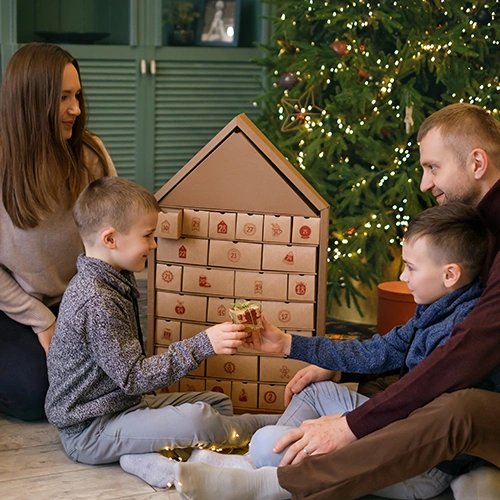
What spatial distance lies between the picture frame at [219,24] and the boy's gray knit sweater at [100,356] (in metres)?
2.93

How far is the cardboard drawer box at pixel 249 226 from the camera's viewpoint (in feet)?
7.86

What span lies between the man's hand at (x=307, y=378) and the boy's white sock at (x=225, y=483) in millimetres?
333

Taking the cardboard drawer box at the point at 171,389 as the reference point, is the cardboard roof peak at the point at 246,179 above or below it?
above

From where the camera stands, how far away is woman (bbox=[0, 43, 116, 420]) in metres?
2.40

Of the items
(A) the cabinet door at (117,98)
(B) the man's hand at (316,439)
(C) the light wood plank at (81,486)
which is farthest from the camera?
(A) the cabinet door at (117,98)

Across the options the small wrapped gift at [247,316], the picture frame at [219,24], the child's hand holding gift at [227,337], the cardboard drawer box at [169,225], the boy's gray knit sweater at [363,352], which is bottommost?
the boy's gray knit sweater at [363,352]

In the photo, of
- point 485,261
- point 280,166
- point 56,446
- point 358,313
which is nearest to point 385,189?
point 358,313

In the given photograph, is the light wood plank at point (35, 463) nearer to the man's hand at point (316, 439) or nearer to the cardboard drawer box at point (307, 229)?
the man's hand at point (316, 439)

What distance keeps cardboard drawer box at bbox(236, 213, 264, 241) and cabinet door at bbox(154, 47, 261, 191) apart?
2427 millimetres

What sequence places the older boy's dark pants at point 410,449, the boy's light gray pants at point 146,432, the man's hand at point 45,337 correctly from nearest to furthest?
the older boy's dark pants at point 410,449 < the boy's light gray pants at point 146,432 < the man's hand at point 45,337

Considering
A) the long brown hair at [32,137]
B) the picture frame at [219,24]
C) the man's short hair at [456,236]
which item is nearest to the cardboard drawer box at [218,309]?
the long brown hair at [32,137]

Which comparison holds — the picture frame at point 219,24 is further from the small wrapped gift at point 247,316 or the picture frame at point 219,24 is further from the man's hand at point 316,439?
the man's hand at point 316,439

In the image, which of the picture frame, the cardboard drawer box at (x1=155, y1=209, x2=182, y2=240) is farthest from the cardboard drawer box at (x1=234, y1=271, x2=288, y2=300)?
the picture frame

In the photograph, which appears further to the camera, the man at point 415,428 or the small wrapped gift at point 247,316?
the small wrapped gift at point 247,316
